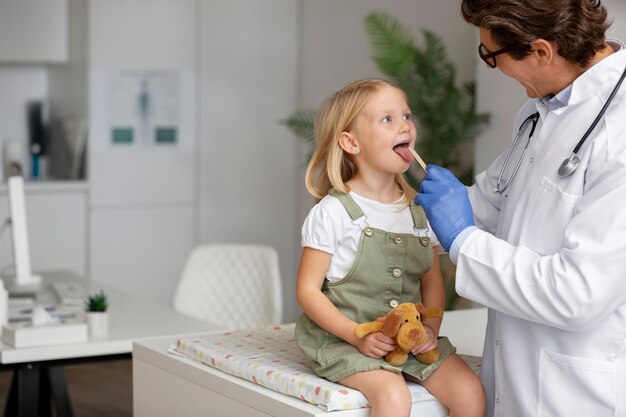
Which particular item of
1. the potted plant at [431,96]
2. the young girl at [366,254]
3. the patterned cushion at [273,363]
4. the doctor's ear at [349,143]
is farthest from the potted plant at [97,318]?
the potted plant at [431,96]

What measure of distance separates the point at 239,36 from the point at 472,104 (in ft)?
Result: 6.18

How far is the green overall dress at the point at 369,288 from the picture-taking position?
1808mm

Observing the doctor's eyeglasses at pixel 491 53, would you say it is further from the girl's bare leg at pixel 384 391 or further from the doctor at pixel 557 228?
the girl's bare leg at pixel 384 391

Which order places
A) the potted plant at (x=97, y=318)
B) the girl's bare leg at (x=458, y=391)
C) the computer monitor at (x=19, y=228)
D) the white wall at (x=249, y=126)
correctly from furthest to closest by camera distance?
1. the white wall at (x=249, y=126)
2. the computer monitor at (x=19, y=228)
3. the potted plant at (x=97, y=318)
4. the girl's bare leg at (x=458, y=391)

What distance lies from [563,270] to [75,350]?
1449mm

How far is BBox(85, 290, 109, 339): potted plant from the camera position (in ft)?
8.87

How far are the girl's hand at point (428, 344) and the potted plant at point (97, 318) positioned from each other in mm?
1166

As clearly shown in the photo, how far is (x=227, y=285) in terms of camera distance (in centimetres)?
360

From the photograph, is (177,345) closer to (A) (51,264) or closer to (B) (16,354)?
(B) (16,354)

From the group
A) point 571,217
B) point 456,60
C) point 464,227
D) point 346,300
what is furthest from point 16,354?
point 456,60

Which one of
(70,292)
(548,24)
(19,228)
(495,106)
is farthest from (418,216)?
(495,106)

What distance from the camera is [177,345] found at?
6.90 ft

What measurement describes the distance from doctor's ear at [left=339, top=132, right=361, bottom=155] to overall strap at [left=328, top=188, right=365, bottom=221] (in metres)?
0.08

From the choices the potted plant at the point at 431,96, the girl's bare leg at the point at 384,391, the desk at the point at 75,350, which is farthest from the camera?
the potted plant at the point at 431,96
